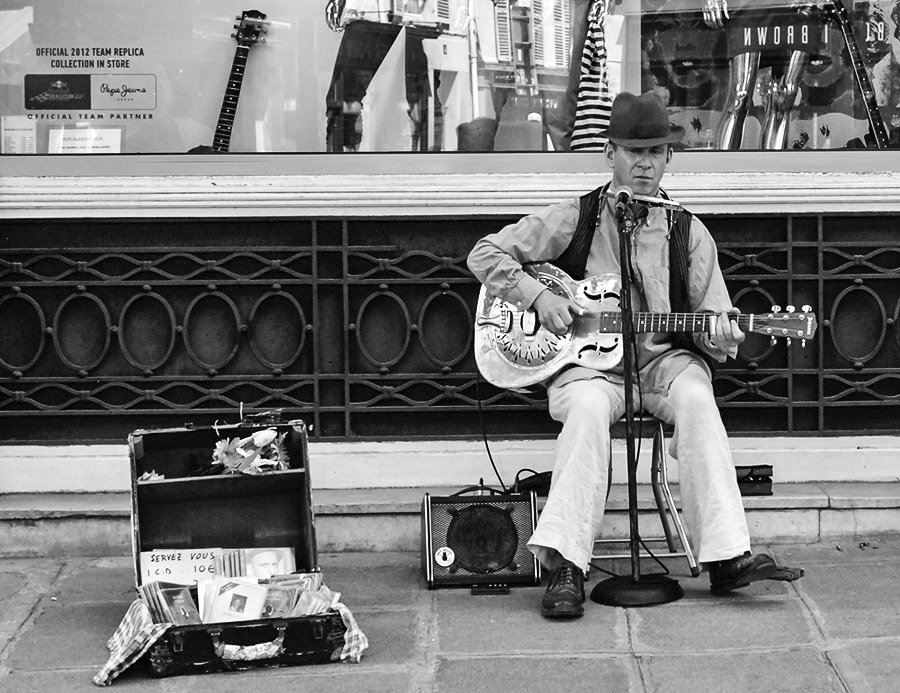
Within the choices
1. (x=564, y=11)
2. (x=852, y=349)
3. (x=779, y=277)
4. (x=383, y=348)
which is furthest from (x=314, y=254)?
(x=852, y=349)

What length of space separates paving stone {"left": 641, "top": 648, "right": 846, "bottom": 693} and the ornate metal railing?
65.8 inches

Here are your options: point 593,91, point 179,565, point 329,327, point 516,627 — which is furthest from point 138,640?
point 593,91

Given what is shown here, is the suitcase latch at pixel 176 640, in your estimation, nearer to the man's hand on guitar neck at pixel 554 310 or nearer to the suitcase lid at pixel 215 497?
the suitcase lid at pixel 215 497

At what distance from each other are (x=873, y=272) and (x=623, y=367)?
1469mm

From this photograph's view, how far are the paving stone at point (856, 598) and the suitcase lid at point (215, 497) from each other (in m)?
1.65

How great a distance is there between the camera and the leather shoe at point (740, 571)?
14.7 feet

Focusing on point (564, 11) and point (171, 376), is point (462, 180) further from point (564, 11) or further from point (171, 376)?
point (171, 376)

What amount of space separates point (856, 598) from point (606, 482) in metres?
A: 0.92

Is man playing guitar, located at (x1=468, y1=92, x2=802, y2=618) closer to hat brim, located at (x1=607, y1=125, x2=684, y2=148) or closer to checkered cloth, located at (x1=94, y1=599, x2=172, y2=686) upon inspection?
hat brim, located at (x1=607, y1=125, x2=684, y2=148)

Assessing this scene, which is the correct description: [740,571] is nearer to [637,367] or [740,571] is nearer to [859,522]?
[637,367]

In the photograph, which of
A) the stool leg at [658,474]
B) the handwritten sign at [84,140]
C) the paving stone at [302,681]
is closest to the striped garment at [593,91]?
the stool leg at [658,474]

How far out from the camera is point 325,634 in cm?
410

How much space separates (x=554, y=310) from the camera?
4.57 meters

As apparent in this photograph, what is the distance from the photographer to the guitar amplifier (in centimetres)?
482
